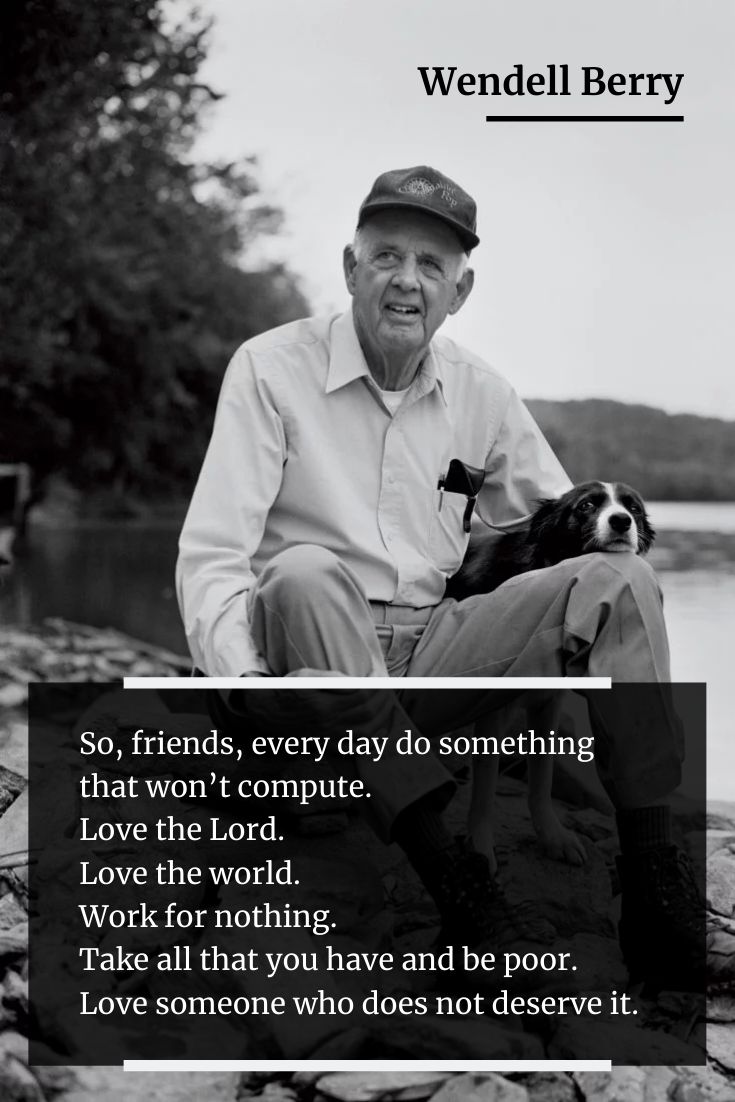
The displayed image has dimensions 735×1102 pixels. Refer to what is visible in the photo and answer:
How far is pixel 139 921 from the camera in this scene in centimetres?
242

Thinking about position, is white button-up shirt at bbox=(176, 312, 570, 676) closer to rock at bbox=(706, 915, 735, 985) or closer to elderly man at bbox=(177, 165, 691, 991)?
elderly man at bbox=(177, 165, 691, 991)

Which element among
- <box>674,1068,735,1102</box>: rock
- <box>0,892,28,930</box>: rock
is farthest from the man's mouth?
<box>674,1068,735,1102</box>: rock

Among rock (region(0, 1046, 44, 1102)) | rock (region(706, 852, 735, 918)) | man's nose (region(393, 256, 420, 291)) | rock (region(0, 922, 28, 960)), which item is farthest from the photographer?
rock (region(706, 852, 735, 918))

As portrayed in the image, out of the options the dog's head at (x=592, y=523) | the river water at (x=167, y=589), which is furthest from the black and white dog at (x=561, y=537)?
the river water at (x=167, y=589)

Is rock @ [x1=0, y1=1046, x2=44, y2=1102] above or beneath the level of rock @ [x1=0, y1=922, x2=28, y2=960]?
beneath

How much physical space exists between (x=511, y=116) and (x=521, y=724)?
1.49 meters

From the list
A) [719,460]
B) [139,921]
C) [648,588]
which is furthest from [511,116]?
[719,460]

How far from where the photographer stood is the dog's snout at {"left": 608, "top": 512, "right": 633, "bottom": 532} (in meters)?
2.59

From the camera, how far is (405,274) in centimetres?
254

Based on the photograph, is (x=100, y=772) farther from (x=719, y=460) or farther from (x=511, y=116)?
(x=719, y=460)

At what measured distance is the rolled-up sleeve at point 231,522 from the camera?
228cm

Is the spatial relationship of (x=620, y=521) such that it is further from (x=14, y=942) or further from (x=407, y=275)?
(x=14, y=942)

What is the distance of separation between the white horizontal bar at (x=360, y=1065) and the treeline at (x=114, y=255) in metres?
4.44

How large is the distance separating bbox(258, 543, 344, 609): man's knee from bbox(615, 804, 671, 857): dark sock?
2.28 feet
